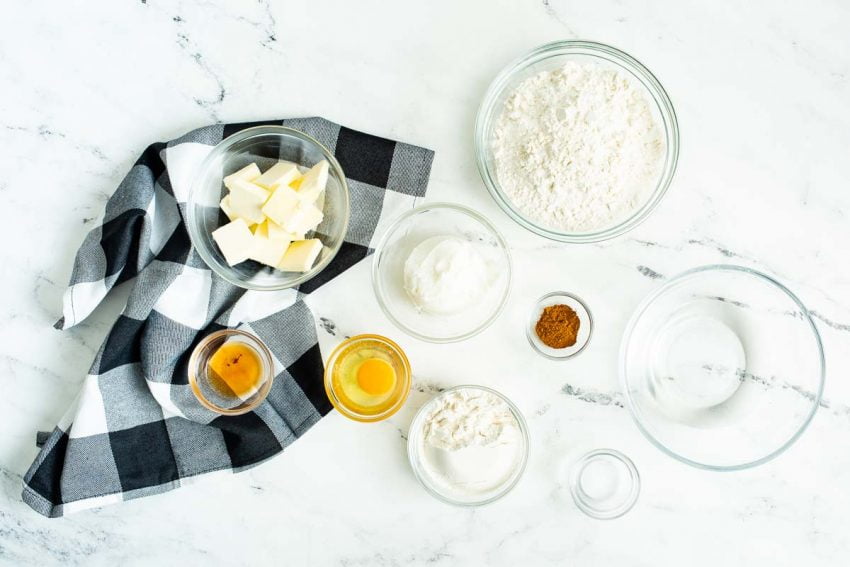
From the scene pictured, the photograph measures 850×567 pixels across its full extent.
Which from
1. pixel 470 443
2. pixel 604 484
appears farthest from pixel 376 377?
pixel 604 484

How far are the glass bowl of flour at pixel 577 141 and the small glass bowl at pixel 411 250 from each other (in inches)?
4.0

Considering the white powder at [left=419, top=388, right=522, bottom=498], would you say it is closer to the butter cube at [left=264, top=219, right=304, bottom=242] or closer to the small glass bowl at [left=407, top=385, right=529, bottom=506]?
the small glass bowl at [left=407, top=385, right=529, bottom=506]

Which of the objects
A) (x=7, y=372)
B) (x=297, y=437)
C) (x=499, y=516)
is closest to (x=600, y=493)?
(x=499, y=516)

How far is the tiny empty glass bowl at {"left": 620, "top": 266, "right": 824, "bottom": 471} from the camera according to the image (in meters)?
1.60

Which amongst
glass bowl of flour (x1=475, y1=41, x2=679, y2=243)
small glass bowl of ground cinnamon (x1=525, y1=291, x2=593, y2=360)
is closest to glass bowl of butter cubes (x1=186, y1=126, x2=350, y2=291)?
glass bowl of flour (x1=475, y1=41, x2=679, y2=243)

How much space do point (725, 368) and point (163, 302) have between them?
1408 mm

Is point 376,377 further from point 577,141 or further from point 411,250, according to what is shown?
point 577,141

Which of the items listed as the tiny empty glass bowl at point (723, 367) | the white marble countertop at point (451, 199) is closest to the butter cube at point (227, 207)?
the white marble countertop at point (451, 199)

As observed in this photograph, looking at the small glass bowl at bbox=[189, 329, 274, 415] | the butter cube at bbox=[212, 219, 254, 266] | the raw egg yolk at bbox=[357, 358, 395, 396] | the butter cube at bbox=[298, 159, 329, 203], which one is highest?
the butter cube at bbox=[298, 159, 329, 203]

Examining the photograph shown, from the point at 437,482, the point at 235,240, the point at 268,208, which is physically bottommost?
the point at 437,482

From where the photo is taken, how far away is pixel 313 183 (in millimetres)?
1477

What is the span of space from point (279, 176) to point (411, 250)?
0.38 metres

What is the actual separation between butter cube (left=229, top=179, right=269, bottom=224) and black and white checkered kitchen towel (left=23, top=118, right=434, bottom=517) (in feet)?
0.53

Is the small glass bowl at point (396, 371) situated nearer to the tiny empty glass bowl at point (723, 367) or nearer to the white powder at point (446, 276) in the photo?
the white powder at point (446, 276)
